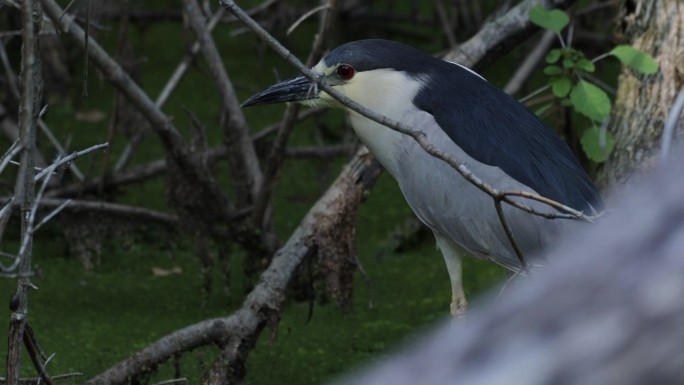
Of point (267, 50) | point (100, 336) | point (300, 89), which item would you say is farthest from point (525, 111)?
point (267, 50)

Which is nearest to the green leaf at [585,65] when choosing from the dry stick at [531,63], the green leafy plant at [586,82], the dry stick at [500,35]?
the green leafy plant at [586,82]

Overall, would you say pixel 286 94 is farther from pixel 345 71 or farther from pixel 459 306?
pixel 459 306

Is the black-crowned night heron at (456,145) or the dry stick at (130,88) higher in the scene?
the dry stick at (130,88)

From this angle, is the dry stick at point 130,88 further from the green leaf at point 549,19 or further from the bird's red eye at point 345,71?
the green leaf at point 549,19

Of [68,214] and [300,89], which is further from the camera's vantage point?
[68,214]

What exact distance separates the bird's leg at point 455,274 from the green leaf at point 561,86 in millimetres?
483

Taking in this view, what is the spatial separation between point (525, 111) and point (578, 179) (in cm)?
24

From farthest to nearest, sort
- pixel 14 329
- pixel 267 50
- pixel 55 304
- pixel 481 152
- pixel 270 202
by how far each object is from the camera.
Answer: pixel 267 50
pixel 270 202
pixel 55 304
pixel 481 152
pixel 14 329

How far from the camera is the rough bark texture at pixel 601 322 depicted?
59 centimetres

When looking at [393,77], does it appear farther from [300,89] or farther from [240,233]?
[240,233]

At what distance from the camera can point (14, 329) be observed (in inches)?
76.5

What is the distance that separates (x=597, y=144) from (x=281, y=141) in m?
0.93

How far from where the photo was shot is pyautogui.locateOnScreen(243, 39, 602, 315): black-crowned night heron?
261cm

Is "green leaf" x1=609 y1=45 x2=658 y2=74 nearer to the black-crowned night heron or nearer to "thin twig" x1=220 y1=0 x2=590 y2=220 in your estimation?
the black-crowned night heron
